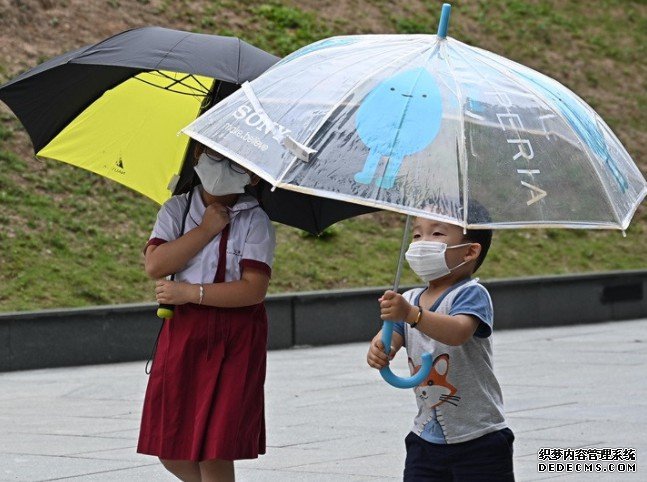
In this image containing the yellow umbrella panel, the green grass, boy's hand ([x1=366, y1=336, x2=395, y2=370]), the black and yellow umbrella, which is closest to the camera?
boy's hand ([x1=366, y1=336, x2=395, y2=370])

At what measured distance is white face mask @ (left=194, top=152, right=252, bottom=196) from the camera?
4.76 meters

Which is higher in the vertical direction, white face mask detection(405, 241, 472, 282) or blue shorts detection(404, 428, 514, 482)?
white face mask detection(405, 241, 472, 282)

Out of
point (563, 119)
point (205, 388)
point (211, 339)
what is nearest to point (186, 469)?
point (205, 388)

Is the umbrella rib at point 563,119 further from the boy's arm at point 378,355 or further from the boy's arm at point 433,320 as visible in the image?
the boy's arm at point 378,355

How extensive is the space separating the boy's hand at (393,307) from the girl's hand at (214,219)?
33.1 inches

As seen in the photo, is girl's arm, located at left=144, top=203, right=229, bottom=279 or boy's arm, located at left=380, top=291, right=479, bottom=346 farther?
girl's arm, located at left=144, top=203, right=229, bottom=279

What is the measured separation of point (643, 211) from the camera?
1884 centimetres

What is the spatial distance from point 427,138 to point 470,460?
1038 millimetres

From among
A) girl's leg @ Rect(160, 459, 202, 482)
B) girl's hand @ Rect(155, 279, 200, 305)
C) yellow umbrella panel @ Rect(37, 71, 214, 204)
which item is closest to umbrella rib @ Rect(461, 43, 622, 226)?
girl's hand @ Rect(155, 279, 200, 305)

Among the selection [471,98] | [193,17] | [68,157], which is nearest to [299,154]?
[471,98]

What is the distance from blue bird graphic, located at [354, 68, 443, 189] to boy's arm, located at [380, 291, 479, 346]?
0.36 meters

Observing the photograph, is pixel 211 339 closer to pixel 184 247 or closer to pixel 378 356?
pixel 184 247

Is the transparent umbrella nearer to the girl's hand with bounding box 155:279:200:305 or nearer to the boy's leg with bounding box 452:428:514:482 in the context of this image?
the boy's leg with bounding box 452:428:514:482

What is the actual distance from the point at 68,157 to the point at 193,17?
39.7 ft
